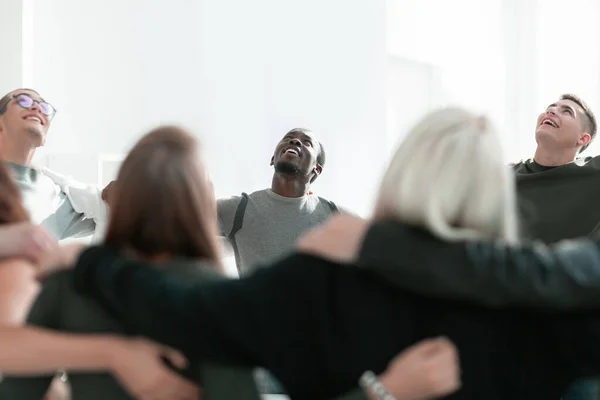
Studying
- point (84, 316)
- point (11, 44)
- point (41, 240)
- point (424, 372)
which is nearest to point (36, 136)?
point (11, 44)

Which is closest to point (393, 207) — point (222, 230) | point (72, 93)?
point (222, 230)

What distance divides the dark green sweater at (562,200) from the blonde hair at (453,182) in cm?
119

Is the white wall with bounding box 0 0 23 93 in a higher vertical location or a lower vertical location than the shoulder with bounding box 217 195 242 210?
higher

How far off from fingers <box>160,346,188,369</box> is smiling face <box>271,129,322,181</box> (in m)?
1.97

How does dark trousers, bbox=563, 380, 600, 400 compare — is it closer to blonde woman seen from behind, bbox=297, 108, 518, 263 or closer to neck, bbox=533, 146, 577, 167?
neck, bbox=533, 146, 577, 167

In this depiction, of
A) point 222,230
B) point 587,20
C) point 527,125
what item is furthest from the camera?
point 527,125

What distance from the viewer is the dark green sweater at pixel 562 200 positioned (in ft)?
7.95

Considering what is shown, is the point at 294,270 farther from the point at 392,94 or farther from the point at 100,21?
the point at 392,94

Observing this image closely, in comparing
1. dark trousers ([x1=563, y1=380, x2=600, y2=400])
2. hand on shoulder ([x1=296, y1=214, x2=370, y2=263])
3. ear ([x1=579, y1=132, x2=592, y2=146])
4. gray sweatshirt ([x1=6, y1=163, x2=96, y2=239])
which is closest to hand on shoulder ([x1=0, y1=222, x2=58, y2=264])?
hand on shoulder ([x1=296, y1=214, x2=370, y2=263])

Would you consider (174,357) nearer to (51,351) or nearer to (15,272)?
(51,351)

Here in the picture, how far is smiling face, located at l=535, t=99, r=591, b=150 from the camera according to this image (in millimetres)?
2932

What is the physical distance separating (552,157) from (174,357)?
2169 mm

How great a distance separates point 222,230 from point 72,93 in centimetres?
167

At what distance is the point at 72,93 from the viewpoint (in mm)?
4121
